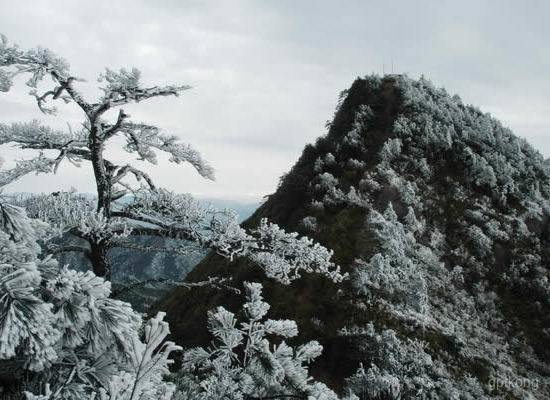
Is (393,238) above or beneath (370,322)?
above

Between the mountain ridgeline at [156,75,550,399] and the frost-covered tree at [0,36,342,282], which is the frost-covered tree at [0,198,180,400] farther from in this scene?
the mountain ridgeline at [156,75,550,399]

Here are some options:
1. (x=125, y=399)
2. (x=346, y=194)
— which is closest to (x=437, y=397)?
(x=346, y=194)

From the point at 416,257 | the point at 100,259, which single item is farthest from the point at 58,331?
the point at 416,257

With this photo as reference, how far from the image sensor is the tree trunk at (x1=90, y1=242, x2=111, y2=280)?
23.7 ft

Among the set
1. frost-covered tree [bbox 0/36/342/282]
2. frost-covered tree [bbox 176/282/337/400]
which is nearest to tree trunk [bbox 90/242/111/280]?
frost-covered tree [bbox 0/36/342/282]

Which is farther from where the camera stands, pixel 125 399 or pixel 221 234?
pixel 221 234

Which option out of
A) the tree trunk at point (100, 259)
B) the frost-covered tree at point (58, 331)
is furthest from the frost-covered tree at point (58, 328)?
the tree trunk at point (100, 259)

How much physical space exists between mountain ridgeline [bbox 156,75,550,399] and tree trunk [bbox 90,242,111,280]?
1185 cm

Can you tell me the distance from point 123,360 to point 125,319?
14.7 inches

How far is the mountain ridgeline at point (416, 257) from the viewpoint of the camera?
62.2 feet

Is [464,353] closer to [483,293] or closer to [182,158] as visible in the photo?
[483,293]

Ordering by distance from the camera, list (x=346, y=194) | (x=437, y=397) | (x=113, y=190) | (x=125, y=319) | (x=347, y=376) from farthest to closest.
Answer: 1. (x=346, y=194)
2. (x=347, y=376)
3. (x=437, y=397)
4. (x=113, y=190)
5. (x=125, y=319)

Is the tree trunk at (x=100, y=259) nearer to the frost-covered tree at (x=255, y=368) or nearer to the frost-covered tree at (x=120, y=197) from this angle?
the frost-covered tree at (x=120, y=197)

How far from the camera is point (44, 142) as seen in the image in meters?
7.45
